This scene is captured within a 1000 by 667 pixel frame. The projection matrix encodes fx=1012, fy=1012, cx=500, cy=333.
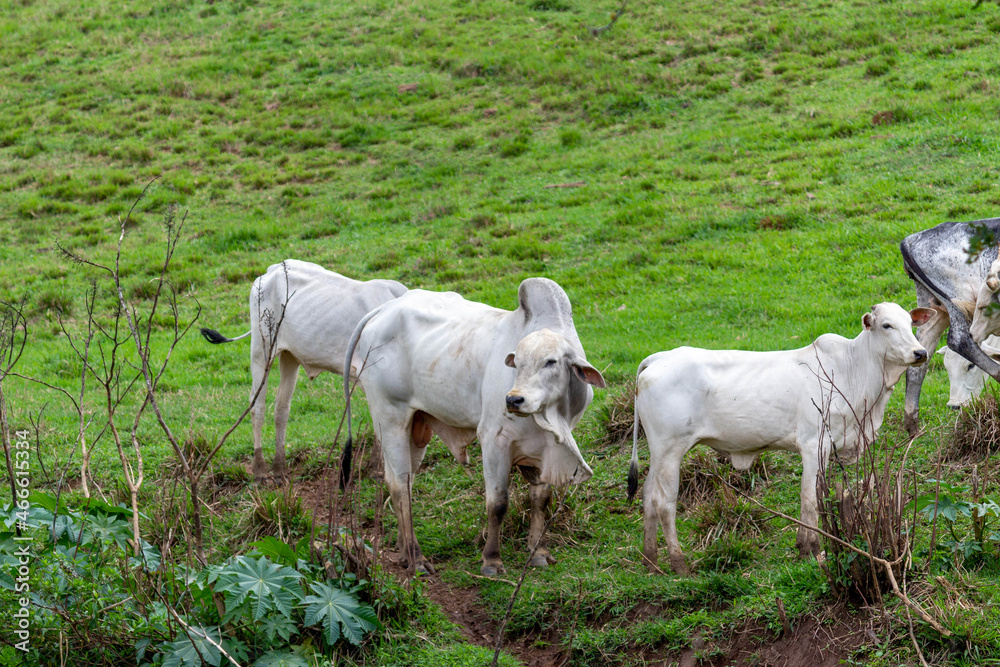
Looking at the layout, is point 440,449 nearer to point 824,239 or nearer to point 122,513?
point 122,513

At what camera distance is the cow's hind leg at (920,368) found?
24.5ft

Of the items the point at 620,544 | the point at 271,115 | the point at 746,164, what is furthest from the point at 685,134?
the point at 620,544

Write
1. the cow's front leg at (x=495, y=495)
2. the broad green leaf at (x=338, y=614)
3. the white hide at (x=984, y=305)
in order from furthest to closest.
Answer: the white hide at (x=984, y=305) < the cow's front leg at (x=495, y=495) < the broad green leaf at (x=338, y=614)

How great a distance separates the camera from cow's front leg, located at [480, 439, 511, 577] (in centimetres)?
635

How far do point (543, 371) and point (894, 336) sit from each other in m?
2.06

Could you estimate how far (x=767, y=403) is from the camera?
A: 591 centimetres

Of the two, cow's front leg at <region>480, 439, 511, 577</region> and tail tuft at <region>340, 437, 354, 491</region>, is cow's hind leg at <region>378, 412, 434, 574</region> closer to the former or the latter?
tail tuft at <region>340, 437, 354, 491</region>

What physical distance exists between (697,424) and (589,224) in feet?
27.6

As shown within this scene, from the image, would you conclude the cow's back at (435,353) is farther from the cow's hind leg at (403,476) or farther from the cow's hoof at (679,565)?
the cow's hoof at (679,565)

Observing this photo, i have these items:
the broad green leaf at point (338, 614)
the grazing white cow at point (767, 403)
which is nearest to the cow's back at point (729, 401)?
the grazing white cow at point (767, 403)

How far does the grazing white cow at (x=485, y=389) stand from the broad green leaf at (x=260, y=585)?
1290 mm

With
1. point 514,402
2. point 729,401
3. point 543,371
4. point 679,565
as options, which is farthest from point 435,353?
point 679,565

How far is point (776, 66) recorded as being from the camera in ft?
60.6

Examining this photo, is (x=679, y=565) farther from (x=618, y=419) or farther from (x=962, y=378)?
(x=962, y=378)
